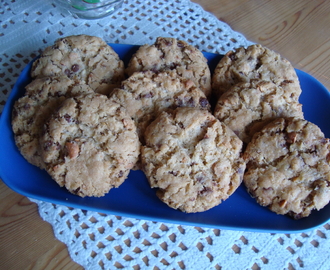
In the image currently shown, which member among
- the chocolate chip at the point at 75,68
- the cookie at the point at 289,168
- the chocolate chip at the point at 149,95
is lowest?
the cookie at the point at 289,168

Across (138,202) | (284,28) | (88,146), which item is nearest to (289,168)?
(138,202)

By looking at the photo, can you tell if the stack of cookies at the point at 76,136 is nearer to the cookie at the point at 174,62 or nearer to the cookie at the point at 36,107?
the cookie at the point at 36,107

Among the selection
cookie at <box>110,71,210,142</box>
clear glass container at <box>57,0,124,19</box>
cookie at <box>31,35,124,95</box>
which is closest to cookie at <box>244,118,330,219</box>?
cookie at <box>110,71,210,142</box>

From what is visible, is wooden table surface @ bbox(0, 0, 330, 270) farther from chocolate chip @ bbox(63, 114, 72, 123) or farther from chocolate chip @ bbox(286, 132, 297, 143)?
chocolate chip @ bbox(286, 132, 297, 143)

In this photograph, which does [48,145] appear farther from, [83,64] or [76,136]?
[83,64]

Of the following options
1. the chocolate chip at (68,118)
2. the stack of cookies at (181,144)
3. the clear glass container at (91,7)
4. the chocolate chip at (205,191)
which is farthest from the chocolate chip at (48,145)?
the clear glass container at (91,7)

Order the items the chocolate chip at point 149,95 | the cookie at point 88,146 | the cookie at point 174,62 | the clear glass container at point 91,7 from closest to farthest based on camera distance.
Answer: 1. the cookie at point 88,146
2. the chocolate chip at point 149,95
3. the cookie at point 174,62
4. the clear glass container at point 91,7
